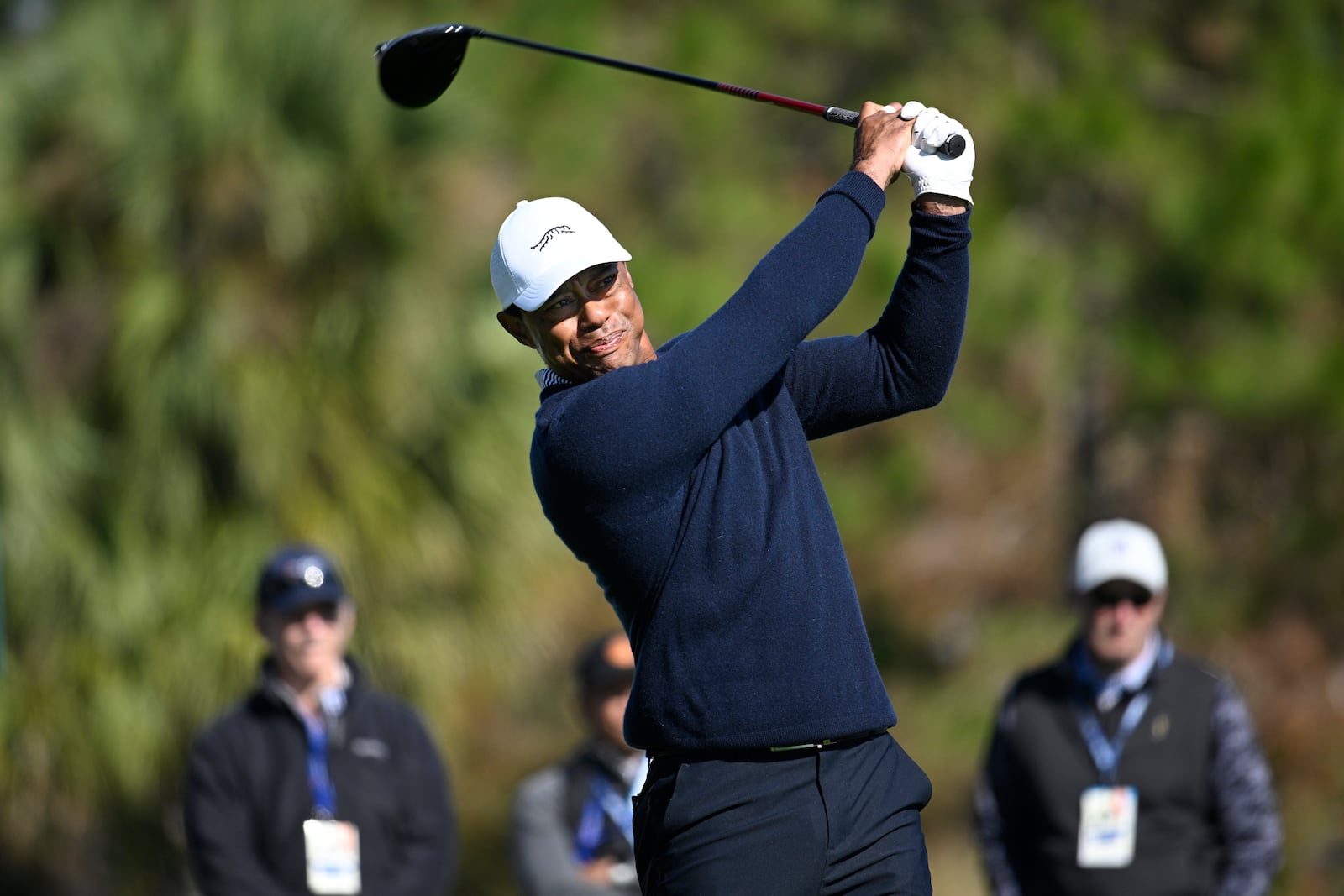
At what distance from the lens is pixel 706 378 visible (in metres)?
2.70

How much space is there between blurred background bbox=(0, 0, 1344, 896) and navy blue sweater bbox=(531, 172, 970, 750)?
5.34 meters

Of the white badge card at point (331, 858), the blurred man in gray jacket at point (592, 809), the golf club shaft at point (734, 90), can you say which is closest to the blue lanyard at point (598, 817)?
the blurred man in gray jacket at point (592, 809)

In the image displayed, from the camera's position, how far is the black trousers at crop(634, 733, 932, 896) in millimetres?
2738

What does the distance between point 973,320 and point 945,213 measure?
7.65 m

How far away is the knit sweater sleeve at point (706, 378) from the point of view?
8.86 feet

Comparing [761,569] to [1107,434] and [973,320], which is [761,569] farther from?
[1107,434]

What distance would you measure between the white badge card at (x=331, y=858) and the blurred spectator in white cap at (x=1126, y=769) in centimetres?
189

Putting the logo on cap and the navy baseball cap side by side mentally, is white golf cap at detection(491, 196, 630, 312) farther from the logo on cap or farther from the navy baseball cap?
the navy baseball cap

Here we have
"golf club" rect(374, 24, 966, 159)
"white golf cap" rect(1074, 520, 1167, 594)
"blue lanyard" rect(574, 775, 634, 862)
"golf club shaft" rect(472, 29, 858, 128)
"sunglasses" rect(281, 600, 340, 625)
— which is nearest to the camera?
"golf club shaft" rect(472, 29, 858, 128)

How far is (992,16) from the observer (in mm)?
11359

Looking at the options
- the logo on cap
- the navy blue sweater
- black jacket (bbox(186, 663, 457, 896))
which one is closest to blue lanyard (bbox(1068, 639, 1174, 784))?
black jacket (bbox(186, 663, 457, 896))

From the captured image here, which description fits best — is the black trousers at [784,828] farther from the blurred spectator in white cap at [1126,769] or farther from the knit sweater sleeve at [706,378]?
the blurred spectator in white cap at [1126,769]

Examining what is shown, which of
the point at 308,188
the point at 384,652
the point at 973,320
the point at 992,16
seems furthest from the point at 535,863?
the point at 992,16

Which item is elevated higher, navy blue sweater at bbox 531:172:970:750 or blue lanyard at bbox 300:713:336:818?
navy blue sweater at bbox 531:172:970:750
